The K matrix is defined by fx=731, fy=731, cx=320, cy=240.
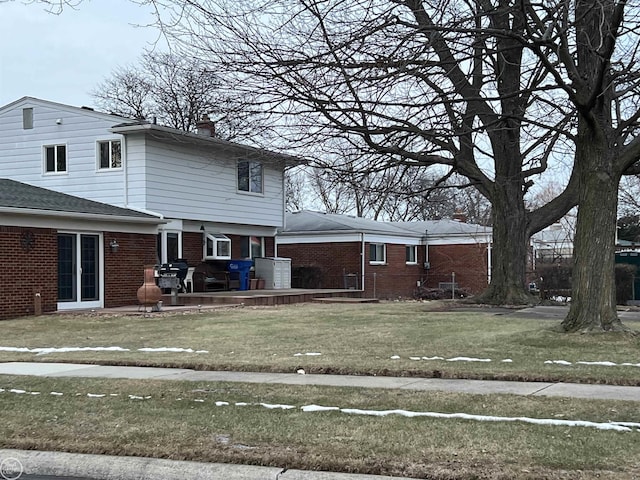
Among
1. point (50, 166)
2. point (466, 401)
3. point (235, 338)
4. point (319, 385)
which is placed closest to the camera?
point (466, 401)

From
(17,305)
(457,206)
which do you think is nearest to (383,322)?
(17,305)

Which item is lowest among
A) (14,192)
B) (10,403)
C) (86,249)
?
(10,403)

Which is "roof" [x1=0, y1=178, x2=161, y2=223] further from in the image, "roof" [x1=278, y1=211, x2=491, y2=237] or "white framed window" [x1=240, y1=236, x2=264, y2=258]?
"roof" [x1=278, y1=211, x2=491, y2=237]

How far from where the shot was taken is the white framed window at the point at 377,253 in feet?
114

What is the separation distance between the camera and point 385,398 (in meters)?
7.88

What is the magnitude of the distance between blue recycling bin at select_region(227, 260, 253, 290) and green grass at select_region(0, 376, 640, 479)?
18.7 meters

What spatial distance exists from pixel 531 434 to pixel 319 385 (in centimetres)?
320

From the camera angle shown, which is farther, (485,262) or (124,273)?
(485,262)

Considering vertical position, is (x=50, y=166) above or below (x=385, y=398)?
above

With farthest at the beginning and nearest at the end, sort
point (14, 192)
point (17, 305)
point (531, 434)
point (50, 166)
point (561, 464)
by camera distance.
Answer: point (50, 166), point (14, 192), point (17, 305), point (531, 434), point (561, 464)

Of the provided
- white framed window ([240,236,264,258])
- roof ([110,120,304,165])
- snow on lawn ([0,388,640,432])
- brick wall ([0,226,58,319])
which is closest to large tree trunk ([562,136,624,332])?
snow on lawn ([0,388,640,432])

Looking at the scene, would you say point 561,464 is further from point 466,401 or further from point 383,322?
point 383,322

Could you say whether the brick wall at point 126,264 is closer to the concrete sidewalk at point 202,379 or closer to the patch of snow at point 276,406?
the concrete sidewalk at point 202,379

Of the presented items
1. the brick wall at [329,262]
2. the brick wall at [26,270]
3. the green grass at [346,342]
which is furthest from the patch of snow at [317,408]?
the brick wall at [329,262]
